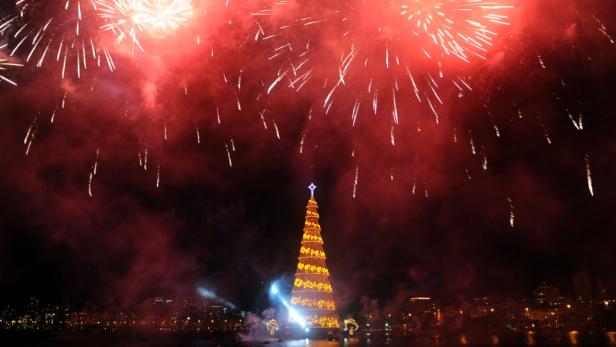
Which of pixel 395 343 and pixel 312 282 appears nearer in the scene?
pixel 395 343

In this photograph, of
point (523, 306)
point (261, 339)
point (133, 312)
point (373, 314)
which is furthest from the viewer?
point (133, 312)

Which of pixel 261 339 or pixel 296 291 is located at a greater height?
pixel 296 291

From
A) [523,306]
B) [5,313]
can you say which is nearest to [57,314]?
[5,313]

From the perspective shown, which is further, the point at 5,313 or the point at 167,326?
the point at 5,313

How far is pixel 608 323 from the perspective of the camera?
2899 inches

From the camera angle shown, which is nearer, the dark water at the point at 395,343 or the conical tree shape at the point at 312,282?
the dark water at the point at 395,343

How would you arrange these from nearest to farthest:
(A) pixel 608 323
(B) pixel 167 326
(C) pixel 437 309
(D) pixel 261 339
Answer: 1. (D) pixel 261 339
2. (A) pixel 608 323
3. (C) pixel 437 309
4. (B) pixel 167 326

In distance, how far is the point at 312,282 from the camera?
33.3 m

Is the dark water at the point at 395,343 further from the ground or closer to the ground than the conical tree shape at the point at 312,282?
closer to the ground

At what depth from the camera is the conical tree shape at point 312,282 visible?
109 feet

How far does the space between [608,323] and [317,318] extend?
6090cm

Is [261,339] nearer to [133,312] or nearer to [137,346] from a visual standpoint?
[137,346]

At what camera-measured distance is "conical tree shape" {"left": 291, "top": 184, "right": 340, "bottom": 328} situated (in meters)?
33.3

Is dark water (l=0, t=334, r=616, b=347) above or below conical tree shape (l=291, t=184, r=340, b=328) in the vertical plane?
below
